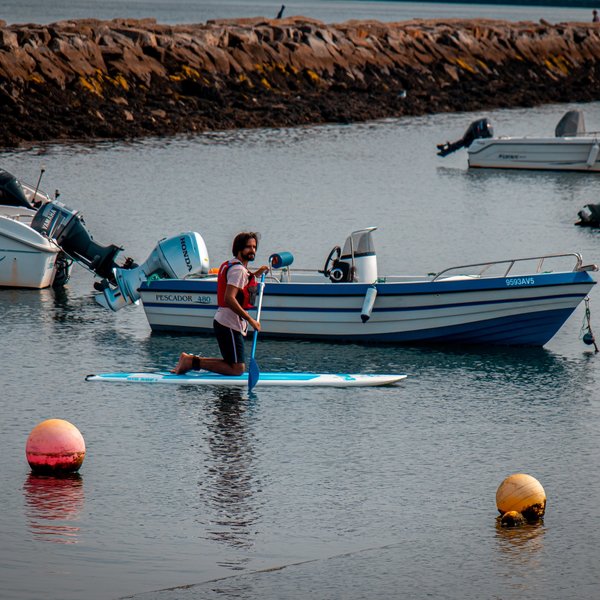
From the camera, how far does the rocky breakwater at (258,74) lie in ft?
139

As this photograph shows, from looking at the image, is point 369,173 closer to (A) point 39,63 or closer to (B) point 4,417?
(A) point 39,63

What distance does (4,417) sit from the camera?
13.8 meters

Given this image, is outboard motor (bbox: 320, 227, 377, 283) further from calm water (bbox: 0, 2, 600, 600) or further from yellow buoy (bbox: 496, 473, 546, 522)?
yellow buoy (bbox: 496, 473, 546, 522)

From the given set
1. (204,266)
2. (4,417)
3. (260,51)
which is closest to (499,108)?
(260,51)

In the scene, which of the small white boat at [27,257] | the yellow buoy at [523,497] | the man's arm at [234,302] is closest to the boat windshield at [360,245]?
the man's arm at [234,302]

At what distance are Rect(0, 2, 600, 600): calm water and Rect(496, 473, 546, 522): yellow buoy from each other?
6.0 inches

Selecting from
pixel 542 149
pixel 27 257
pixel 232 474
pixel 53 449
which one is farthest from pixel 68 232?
pixel 542 149

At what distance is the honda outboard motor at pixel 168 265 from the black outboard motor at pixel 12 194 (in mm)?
4555

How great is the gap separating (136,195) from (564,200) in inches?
434

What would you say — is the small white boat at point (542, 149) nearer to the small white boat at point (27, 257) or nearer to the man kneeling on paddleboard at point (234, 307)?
the small white boat at point (27, 257)

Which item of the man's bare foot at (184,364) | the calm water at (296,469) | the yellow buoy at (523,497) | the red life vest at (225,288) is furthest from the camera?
the man's bare foot at (184,364)

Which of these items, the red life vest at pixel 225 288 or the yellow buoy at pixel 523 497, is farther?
the red life vest at pixel 225 288

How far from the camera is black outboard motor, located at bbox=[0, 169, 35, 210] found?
2216 centimetres

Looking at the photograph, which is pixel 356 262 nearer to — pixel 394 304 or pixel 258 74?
pixel 394 304
